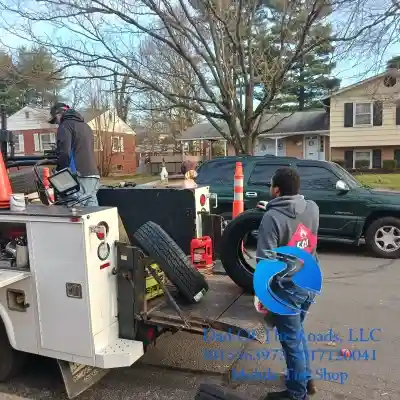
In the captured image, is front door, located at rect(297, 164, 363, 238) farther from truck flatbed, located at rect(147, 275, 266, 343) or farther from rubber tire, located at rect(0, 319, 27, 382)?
rubber tire, located at rect(0, 319, 27, 382)

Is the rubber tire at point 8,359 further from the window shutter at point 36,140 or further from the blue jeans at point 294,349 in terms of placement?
the window shutter at point 36,140

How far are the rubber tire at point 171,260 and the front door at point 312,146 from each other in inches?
1063

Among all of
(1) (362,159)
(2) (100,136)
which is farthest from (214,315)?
(2) (100,136)

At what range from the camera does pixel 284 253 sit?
325 cm

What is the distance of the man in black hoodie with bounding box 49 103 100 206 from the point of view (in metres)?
4.68

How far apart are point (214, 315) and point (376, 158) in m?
26.0

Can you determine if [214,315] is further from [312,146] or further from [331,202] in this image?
[312,146]

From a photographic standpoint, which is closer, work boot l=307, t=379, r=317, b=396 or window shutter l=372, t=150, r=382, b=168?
work boot l=307, t=379, r=317, b=396

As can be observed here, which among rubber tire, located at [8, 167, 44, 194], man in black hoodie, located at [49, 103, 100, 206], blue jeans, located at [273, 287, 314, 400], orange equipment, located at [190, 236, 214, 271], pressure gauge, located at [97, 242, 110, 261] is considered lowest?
blue jeans, located at [273, 287, 314, 400]

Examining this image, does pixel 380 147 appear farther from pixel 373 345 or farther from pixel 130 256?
pixel 130 256

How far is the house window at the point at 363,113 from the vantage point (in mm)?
25828

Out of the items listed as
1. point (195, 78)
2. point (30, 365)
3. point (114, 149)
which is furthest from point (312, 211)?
point (114, 149)

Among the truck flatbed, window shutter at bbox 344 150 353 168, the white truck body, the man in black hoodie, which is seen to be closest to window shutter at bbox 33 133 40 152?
window shutter at bbox 344 150 353 168

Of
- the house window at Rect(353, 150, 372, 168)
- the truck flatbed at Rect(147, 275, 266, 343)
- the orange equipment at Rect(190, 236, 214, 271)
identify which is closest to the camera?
the truck flatbed at Rect(147, 275, 266, 343)
